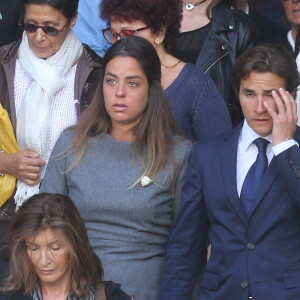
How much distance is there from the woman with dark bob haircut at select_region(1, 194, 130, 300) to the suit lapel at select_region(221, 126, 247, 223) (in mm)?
665

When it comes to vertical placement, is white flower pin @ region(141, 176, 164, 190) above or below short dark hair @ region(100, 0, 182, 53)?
below

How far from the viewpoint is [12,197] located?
20.2 feet

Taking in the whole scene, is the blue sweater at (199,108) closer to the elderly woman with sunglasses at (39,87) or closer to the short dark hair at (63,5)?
the elderly woman with sunglasses at (39,87)

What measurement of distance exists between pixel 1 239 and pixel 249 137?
60.3 inches

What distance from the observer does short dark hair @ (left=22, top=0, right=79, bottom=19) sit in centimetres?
614

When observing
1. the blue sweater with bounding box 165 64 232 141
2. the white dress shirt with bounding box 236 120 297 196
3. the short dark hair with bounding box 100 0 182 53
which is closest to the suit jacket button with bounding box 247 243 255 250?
the white dress shirt with bounding box 236 120 297 196

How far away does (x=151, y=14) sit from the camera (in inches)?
249

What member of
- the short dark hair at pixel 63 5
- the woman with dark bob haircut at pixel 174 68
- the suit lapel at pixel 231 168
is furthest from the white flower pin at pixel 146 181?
the short dark hair at pixel 63 5

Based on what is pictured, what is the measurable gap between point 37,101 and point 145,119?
65cm

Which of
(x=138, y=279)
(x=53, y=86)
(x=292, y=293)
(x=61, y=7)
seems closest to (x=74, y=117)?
(x=53, y=86)

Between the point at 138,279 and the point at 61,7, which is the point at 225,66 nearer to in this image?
the point at 61,7

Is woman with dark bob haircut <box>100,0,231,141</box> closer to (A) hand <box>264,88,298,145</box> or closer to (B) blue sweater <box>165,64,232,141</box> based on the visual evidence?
(B) blue sweater <box>165,64,232,141</box>

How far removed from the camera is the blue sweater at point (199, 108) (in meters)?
6.11

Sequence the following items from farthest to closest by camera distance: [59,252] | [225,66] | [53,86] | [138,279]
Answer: [225,66] → [53,86] → [138,279] → [59,252]
